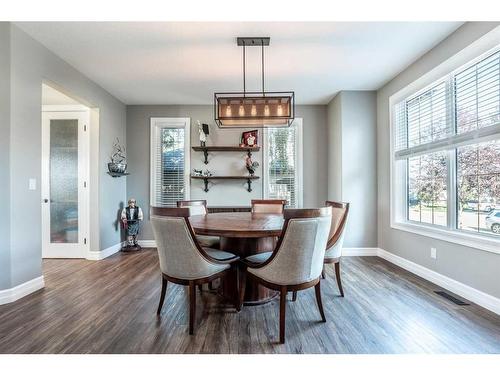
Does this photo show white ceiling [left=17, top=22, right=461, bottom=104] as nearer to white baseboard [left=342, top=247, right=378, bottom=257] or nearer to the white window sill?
the white window sill

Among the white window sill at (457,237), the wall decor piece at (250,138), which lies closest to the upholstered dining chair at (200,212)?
the wall decor piece at (250,138)

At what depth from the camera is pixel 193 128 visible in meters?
4.80

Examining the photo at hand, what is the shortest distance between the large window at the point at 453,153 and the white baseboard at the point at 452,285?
508 millimetres

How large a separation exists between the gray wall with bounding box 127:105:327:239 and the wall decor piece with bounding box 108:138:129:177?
0.20 meters

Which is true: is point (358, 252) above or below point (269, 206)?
below

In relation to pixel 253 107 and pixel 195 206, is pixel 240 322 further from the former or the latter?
pixel 253 107

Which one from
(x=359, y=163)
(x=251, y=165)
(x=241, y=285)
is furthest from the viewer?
(x=251, y=165)

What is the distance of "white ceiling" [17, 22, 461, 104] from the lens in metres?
2.52

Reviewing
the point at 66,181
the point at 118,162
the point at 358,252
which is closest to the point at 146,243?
the point at 118,162

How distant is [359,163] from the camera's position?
4184 millimetres

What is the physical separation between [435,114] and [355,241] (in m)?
2.13

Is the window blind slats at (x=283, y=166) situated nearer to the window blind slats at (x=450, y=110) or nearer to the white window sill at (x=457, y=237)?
the window blind slats at (x=450, y=110)

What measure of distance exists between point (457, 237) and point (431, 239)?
0.41m

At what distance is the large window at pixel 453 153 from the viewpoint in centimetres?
235
